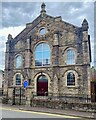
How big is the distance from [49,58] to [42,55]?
1.47 meters

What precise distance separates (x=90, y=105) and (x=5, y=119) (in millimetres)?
7372

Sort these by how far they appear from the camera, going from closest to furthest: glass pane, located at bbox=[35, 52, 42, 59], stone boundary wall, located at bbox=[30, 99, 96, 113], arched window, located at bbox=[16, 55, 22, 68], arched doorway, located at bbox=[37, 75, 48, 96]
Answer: stone boundary wall, located at bbox=[30, 99, 96, 113] < arched doorway, located at bbox=[37, 75, 48, 96] < glass pane, located at bbox=[35, 52, 42, 59] < arched window, located at bbox=[16, 55, 22, 68]

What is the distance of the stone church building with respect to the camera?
24359 mm

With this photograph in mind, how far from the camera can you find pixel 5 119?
38.8 feet

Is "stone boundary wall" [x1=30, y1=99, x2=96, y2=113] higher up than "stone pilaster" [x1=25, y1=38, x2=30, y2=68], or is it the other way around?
"stone pilaster" [x1=25, y1=38, x2=30, y2=68]

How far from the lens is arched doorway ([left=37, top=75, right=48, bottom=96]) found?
26.3 meters

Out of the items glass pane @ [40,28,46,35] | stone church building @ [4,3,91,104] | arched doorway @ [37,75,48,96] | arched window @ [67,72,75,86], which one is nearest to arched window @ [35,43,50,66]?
stone church building @ [4,3,91,104]

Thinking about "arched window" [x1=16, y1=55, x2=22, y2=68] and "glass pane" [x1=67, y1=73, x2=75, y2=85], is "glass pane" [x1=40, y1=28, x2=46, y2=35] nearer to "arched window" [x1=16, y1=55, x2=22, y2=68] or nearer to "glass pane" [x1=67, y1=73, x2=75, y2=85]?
"arched window" [x1=16, y1=55, x2=22, y2=68]

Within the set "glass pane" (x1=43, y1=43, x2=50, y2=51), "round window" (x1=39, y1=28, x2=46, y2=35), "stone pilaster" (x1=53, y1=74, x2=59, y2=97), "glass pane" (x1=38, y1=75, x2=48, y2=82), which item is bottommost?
"stone pilaster" (x1=53, y1=74, x2=59, y2=97)

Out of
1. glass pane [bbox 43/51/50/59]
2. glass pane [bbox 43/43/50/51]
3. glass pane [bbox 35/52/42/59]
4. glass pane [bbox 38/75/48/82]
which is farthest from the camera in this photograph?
glass pane [bbox 35/52/42/59]

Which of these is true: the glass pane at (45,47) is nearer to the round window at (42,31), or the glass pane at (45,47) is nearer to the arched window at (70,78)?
the round window at (42,31)

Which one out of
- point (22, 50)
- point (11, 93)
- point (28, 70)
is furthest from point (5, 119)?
point (22, 50)

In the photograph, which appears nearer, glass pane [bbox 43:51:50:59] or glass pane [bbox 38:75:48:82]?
glass pane [bbox 38:75:48:82]

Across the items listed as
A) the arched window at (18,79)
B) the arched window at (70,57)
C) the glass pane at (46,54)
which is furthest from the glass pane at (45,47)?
the arched window at (18,79)
